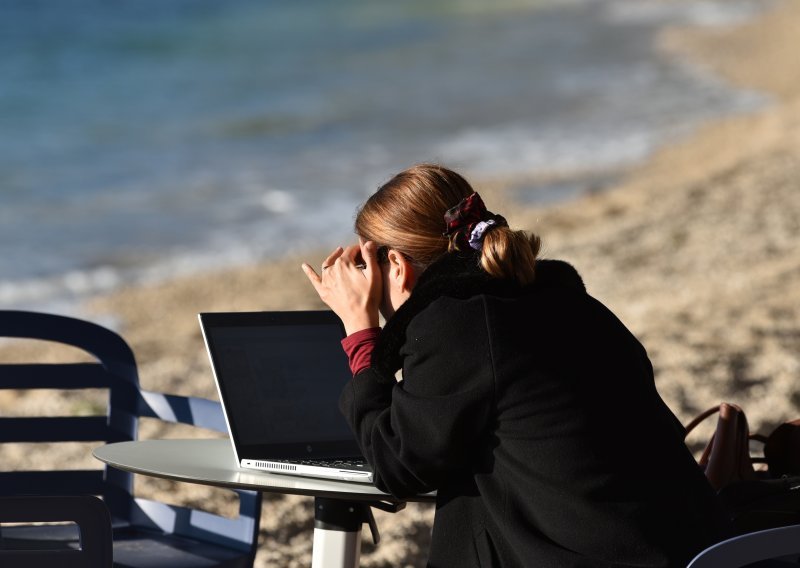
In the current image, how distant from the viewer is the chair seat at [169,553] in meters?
2.87

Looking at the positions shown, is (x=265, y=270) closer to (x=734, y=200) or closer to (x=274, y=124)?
(x=734, y=200)

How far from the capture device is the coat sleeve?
2.10 meters

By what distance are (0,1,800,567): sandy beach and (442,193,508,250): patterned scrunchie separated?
0.42 metres

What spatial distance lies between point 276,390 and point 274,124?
18.7 m

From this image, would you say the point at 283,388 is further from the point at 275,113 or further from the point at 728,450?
the point at 275,113

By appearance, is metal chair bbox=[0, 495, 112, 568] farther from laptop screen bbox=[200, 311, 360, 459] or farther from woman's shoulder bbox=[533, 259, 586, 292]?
woman's shoulder bbox=[533, 259, 586, 292]

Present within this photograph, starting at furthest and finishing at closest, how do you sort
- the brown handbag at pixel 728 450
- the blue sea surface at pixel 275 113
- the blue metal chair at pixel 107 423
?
the blue sea surface at pixel 275 113, the blue metal chair at pixel 107 423, the brown handbag at pixel 728 450

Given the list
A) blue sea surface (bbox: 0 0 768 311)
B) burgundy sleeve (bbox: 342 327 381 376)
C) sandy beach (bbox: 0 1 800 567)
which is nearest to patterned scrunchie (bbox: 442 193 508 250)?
burgundy sleeve (bbox: 342 327 381 376)

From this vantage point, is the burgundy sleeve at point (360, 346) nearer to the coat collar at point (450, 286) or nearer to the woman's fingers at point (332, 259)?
the coat collar at point (450, 286)

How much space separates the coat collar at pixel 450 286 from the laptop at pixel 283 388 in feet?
0.95

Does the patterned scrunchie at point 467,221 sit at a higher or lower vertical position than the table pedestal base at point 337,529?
higher

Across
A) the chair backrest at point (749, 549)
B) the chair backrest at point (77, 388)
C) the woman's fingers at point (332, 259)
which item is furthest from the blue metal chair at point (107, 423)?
the chair backrest at point (749, 549)

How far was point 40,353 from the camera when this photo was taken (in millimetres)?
8773

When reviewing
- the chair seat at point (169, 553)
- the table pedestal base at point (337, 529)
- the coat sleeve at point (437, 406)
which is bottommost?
the chair seat at point (169, 553)
